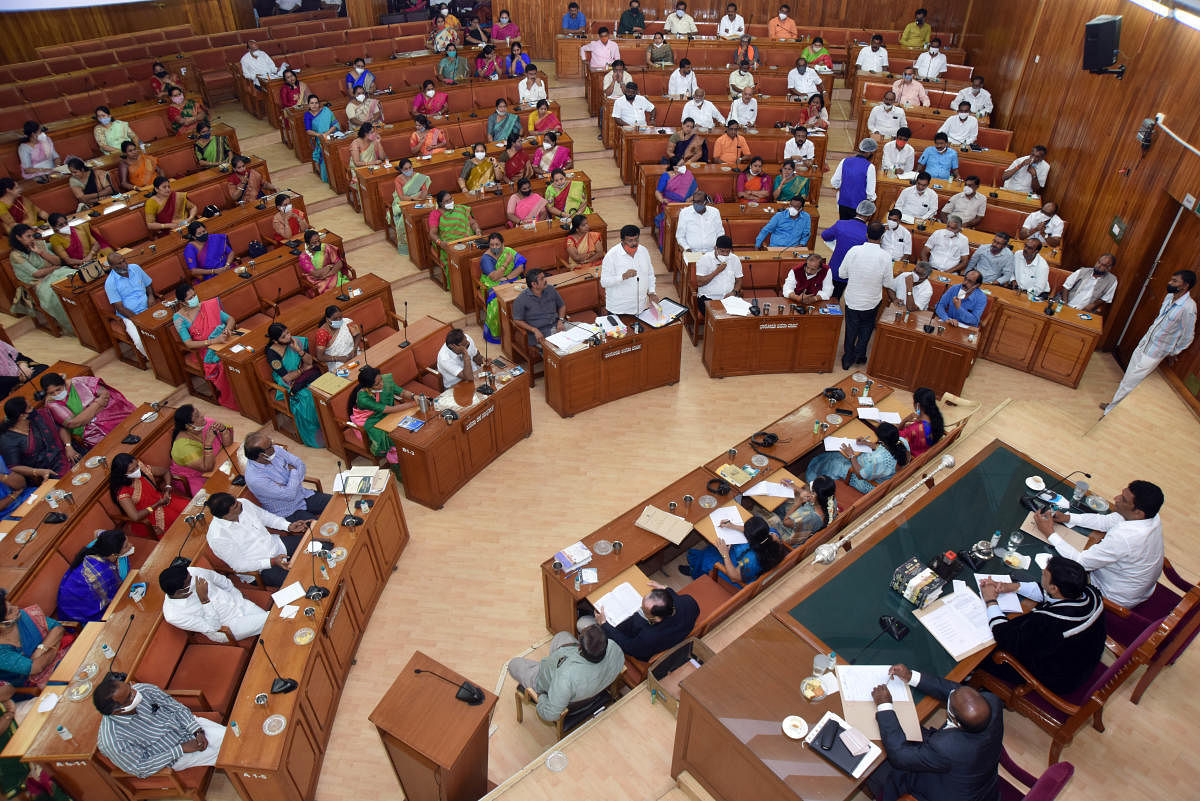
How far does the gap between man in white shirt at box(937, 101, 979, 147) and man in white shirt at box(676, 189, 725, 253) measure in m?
5.40

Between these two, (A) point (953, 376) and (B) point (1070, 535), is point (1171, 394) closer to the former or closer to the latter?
(A) point (953, 376)

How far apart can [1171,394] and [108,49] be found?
768 inches

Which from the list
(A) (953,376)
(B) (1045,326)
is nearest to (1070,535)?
(A) (953,376)

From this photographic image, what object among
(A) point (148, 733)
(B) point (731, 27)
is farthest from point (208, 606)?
(B) point (731, 27)

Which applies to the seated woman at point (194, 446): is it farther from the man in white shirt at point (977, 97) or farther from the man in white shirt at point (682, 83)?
the man in white shirt at point (977, 97)

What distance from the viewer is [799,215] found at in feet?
33.0

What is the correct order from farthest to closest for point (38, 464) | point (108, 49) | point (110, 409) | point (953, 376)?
point (108, 49), point (953, 376), point (110, 409), point (38, 464)

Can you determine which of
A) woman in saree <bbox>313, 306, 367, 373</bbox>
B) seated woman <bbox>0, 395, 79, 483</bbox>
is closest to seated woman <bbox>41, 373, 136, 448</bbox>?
seated woman <bbox>0, 395, 79, 483</bbox>

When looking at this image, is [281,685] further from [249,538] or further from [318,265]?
[318,265]

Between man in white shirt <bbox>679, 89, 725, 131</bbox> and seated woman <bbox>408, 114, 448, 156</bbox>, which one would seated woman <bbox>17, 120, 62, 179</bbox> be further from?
man in white shirt <bbox>679, 89, 725, 131</bbox>

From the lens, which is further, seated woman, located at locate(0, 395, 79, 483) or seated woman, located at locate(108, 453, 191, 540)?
seated woman, located at locate(0, 395, 79, 483)

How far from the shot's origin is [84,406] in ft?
24.8

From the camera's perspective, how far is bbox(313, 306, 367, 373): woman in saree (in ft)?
26.5

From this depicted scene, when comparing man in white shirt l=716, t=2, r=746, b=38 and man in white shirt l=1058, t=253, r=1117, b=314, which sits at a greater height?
man in white shirt l=716, t=2, r=746, b=38
